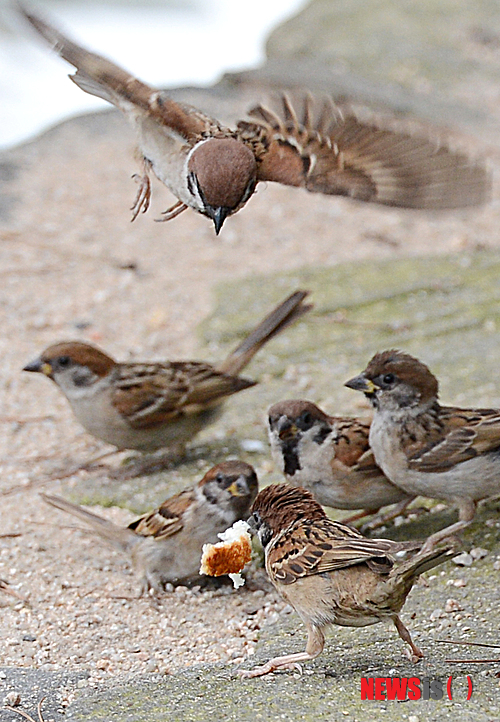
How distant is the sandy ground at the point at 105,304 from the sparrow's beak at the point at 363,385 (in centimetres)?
98

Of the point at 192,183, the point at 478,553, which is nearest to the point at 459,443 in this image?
the point at 478,553

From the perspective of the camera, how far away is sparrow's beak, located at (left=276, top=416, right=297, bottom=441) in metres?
4.64

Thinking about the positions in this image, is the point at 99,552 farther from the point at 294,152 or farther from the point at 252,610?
the point at 294,152

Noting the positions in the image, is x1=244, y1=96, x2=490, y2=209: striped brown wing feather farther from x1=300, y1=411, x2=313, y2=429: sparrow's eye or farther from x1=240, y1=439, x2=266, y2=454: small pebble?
x1=240, y1=439, x2=266, y2=454: small pebble

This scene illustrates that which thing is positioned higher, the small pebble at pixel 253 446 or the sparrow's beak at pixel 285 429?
the sparrow's beak at pixel 285 429

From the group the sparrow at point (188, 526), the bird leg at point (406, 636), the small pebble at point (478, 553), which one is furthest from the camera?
the sparrow at point (188, 526)

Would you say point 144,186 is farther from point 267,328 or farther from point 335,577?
point 267,328

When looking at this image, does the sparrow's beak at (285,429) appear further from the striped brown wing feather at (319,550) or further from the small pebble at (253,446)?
the small pebble at (253,446)

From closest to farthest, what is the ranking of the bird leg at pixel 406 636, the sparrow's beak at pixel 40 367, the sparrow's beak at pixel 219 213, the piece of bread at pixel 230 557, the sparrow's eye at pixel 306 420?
the bird leg at pixel 406 636 < the sparrow's beak at pixel 219 213 < the piece of bread at pixel 230 557 < the sparrow's eye at pixel 306 420 < the sparrow's beak at pixel 40 367

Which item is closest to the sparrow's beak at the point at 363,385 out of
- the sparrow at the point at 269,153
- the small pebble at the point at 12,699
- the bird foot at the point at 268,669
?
the sparrow at the point at 269,153

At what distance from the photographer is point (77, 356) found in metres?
5.74

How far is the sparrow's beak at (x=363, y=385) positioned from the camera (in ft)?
14.9

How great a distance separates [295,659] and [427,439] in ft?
4.19

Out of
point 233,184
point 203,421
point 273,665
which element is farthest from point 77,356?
point 273,665
